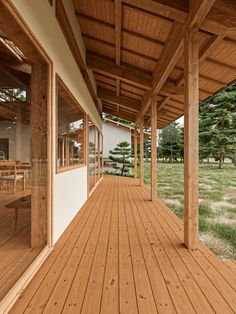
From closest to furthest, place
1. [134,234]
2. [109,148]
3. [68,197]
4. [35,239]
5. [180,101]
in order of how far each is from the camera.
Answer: [35,239] → [134,234] → [68,197] → [180,101] → [109,148]

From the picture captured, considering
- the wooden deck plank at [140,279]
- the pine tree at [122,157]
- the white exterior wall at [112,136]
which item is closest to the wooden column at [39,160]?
the wooden deck plank at [140,279]

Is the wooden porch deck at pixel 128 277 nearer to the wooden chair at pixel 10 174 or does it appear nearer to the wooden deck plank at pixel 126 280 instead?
the wooden deck plank at pixel 126 280

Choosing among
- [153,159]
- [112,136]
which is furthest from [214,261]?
[112,136]

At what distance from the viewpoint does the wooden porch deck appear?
1559mm

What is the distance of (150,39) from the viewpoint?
11.3 feet

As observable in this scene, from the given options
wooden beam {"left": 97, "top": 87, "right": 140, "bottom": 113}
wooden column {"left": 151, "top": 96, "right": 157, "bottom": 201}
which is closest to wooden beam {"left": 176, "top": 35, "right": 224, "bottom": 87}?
wooden column {"left": 151, "top": 96, "right": 157, "bottom": 201}

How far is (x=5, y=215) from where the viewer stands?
3.73m

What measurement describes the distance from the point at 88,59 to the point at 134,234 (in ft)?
13.6

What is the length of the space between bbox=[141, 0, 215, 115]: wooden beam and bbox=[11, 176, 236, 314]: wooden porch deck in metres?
2.48

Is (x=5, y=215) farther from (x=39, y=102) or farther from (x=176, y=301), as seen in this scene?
(x=176, y=301)

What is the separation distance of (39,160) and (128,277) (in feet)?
4.92

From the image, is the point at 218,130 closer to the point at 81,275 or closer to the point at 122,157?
the point at 122,157

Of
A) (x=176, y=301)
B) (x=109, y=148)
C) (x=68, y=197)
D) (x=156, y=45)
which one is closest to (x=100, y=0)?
(x=156, y=45)

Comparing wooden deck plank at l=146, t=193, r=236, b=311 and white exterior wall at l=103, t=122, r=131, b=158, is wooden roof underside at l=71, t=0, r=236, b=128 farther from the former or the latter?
white exterior wall at l=103, t=122, r=131, b=158
